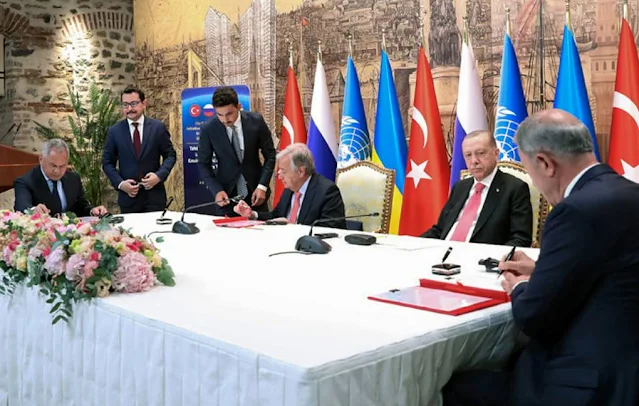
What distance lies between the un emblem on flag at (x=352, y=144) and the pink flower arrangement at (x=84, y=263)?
3432 mm

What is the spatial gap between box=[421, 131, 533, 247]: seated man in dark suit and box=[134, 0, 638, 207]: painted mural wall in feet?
4.89

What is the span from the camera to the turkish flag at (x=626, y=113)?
431cm

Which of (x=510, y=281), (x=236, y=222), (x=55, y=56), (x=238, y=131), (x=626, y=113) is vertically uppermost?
(x=55, y=56)

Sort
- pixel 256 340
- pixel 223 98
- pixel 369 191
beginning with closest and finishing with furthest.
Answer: pixel 256 340 → pixel 369 191 → pixel 223 98

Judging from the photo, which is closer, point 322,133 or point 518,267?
point 518,267

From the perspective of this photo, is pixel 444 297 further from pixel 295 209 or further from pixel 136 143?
pixel 136 143

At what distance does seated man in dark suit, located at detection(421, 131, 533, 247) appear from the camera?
12.0ft

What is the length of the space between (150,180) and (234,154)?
0.72m

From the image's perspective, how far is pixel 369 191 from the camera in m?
4.75

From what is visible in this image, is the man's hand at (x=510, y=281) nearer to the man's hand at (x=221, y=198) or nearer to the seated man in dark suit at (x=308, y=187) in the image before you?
the seated man in dark suit at (x=308, y=187)

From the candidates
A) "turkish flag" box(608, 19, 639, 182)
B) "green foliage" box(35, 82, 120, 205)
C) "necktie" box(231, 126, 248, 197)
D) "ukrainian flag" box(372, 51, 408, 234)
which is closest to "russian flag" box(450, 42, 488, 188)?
"ukrainian flag" box(372, 51, 408, 234)

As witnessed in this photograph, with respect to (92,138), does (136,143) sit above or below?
above

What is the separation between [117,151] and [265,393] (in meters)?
4.88

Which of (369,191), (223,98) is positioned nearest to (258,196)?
(223,98)
